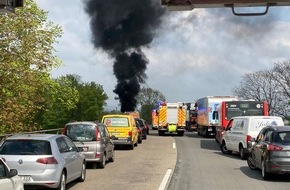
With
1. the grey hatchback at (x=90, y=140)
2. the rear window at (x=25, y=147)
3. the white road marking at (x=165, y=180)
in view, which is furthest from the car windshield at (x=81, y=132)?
the rear window at (x=25, y=147)

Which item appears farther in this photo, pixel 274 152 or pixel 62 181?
Answer: pixel 274 152

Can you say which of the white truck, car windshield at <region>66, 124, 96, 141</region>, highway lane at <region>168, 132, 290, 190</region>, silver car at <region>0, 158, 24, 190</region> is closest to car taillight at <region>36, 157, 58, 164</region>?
silver car at <region>0, 158, 24, 190</region>

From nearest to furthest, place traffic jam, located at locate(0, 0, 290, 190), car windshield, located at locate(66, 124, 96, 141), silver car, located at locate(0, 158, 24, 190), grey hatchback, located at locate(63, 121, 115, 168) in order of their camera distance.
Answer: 1. silver car, located at locate(0, 158, 24, 190)
2. traffic jam, located at locate(0, 0, 290, 190)
3. grey hatchback, located at locate(63, 121, 115, 168)
4. car windshield, located at locate(66, 124, 96, 141)

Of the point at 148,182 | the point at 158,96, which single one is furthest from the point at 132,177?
the point at 158,96

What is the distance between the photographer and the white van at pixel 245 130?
19.6 metres

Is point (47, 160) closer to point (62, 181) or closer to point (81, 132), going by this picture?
point (62, 181)

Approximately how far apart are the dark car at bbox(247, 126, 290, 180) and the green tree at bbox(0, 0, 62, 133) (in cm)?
1288

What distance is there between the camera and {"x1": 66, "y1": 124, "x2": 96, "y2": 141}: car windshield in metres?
15.8

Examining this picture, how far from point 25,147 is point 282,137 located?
7.25 meters

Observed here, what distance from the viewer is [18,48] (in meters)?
23.6

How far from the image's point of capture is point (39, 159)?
32.7ft

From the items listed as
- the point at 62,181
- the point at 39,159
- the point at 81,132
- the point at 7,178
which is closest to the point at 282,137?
the point at 62,181

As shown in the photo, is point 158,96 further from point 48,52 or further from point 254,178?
point 254,178

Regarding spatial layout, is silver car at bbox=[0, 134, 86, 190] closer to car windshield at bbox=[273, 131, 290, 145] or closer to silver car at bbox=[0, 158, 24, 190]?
silver car at bbox=[0, 158, 24, 190]
